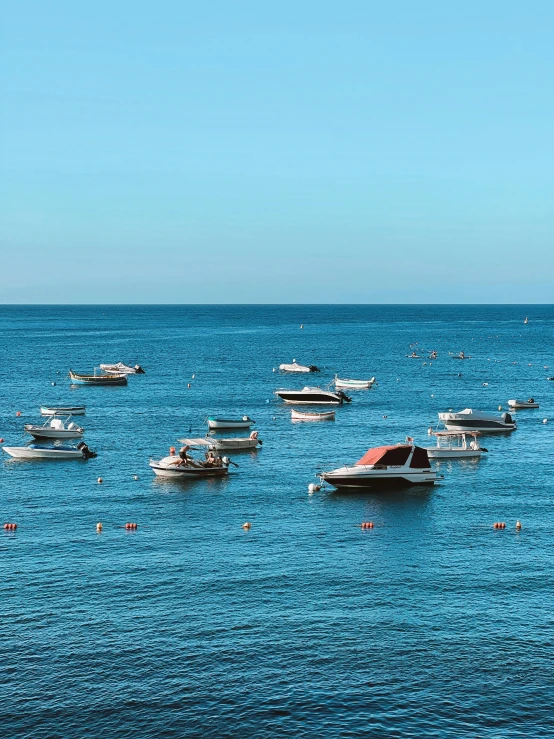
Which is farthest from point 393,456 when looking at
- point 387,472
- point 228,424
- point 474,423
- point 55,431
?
point 55,431

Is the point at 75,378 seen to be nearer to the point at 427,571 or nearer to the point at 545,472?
the point at 545,472

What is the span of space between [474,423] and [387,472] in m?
39.3

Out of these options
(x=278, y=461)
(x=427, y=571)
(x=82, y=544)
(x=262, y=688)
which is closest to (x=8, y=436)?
(x=278, y=461)

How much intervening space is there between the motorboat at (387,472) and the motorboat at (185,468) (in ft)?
38.7

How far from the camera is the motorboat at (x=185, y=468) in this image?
307 ft

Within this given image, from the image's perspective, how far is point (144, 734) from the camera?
42844 millimetres

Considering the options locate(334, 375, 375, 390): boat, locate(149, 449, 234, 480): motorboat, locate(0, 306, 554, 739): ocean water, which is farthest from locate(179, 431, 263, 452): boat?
locate(334, 375, 375, 390): boat

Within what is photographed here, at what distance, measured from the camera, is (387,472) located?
90.8 meters

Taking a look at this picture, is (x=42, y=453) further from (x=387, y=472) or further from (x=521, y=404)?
(x=521, y=404)

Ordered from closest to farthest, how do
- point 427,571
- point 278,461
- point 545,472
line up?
point 427,571 → point 545,472 → point 278,461

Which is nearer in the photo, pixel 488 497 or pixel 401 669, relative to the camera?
pixel 401 669

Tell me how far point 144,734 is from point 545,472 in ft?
214

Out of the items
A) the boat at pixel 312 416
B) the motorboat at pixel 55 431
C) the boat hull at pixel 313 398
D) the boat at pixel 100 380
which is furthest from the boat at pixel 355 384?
the motorboat at pixel 55 431

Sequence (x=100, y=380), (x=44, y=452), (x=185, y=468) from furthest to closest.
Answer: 1. (x=100, y=380)
2. (x=44, y=452)
3. (x=185, y=468)
